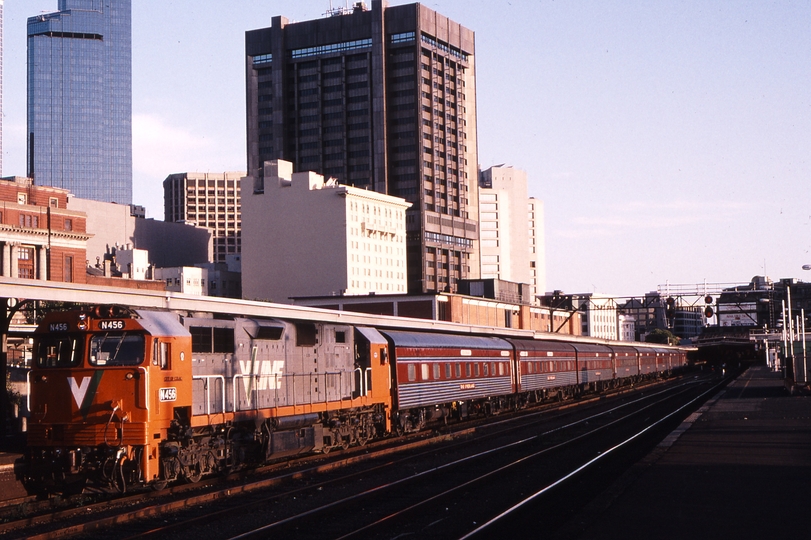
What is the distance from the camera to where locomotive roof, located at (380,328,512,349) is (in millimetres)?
36125

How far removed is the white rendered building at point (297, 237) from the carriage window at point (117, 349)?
127m

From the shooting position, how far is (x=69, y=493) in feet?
69.9

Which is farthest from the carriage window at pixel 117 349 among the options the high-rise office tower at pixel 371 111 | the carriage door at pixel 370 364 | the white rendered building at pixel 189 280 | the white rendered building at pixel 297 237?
the high-rise office tower at pixel 371 111

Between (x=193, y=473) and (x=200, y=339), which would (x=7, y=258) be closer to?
(x=200, y=339)

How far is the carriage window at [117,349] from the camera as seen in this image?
20875 mm

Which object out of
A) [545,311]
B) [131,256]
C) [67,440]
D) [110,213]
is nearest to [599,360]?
[67,440]

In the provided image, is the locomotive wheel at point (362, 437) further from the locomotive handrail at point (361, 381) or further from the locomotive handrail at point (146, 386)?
the locomotive handrail at point (146, 386)

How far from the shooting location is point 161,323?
21578 millimetres

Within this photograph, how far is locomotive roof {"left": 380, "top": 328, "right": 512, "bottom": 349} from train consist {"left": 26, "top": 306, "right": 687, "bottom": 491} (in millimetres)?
192

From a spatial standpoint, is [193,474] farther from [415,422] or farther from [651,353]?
[651,353]

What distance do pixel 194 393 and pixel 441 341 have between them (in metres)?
19.0

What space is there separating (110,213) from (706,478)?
177609 mm

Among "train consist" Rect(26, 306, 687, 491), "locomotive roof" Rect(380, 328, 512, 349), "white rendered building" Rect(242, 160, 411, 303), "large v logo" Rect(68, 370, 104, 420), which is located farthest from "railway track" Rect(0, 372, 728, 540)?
"white rendered building" Rect(242, 160, 411, 303)

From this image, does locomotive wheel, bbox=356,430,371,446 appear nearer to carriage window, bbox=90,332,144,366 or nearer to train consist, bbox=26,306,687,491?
train consist, bbox=26,306,687,491
